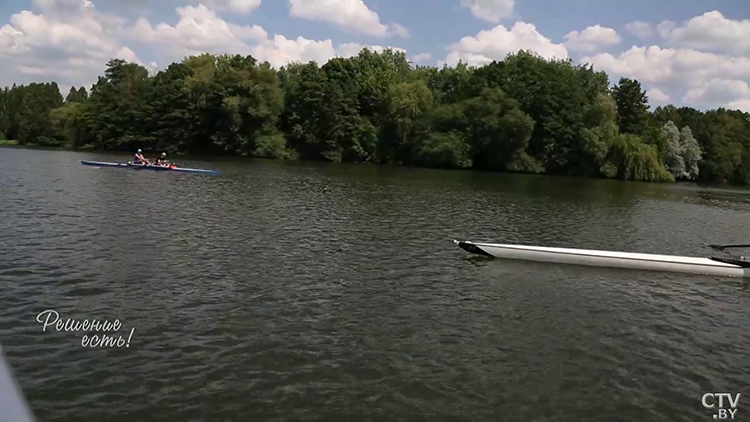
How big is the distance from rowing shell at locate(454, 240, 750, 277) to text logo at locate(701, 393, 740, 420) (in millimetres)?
10618

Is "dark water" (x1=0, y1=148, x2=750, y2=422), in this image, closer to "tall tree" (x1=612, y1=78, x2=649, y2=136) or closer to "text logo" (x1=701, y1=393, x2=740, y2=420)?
"text logo" (x1=701, y1=393, x2=740, y2=420)

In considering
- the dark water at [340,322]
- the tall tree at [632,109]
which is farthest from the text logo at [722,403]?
the tall tree at [632,109]

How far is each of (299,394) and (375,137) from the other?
3463 inches

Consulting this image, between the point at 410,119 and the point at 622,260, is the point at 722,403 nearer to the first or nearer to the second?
the point at 622,260

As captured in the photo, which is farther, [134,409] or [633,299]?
[633,299]

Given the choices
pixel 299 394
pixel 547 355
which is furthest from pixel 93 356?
pixel 547 355

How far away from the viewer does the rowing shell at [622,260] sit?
74.4 feet

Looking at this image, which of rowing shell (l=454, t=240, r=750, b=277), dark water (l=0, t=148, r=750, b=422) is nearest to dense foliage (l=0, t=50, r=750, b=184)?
dark water (l=0, t=148, r=750, b=422)

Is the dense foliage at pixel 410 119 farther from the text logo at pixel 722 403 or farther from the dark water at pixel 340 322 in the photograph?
the text logo at pixel 722 403

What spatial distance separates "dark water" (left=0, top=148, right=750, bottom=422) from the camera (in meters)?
11.0

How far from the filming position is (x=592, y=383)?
40.7ft

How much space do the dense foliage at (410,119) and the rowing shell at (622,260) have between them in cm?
6206

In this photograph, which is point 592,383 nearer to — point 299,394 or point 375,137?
point 299,394

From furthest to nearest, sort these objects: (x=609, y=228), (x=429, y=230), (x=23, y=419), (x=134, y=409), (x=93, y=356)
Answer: (x=609, y=228) → (x=429, y=230) → (x=93, y=356) → (x=134, y=409) → (x=23, y=419)
